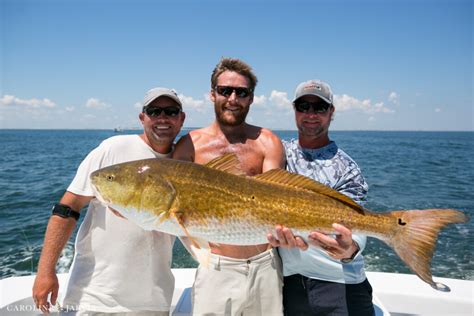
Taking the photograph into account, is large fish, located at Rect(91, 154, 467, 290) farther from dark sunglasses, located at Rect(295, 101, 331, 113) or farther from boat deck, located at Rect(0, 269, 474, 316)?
boat deck, located at Rect(0, 269, 474, 316)

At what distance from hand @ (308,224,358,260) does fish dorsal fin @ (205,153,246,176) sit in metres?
0.85

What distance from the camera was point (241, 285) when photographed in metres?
3.45

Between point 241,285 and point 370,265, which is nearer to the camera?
point 241,285

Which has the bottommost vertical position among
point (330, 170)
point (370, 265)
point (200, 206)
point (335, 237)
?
point (370, 265)

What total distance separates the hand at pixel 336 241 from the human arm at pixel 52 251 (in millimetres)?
2230

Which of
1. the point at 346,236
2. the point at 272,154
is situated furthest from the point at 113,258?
the point at 346,236

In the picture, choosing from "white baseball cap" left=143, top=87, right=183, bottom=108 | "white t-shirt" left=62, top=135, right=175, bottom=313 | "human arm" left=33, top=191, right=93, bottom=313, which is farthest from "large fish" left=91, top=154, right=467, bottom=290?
"white baseball cap" left=143, top=87, right=183, bottom=108

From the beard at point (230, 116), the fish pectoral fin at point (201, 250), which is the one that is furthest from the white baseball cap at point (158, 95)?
the fish pectoral fin at point (201, 250)

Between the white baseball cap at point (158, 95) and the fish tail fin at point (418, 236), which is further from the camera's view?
the white baseball cap at point (158, 95)

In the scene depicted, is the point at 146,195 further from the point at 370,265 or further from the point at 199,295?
the point at 370,265

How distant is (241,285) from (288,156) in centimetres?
144

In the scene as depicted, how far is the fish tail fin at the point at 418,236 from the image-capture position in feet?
9.03

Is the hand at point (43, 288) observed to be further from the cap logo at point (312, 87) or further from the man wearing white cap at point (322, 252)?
the cap logo at point (312, 87)

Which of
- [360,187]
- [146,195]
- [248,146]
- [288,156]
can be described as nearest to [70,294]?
[146,195]
